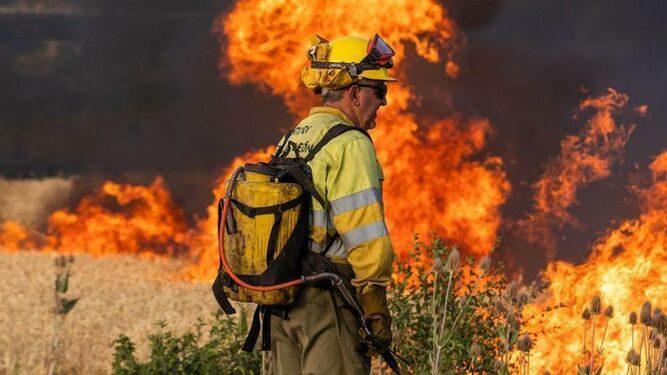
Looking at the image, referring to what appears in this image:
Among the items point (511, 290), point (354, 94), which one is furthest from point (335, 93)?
point (511, 290)

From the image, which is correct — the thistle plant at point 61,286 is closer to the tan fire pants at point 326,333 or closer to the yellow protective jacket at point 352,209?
the yellow protective jacket at point 352,209

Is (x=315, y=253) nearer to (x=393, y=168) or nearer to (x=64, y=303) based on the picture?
(x=64, y=303)

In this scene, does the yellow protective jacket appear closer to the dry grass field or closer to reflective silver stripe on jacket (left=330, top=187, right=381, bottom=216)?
reflective silver stripe on jacket (left=330, top=187, right=381, bottom=216)

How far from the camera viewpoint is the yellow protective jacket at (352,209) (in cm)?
439

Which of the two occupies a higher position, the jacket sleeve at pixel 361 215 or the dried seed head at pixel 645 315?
the jacket sleeve at pixel 361 215

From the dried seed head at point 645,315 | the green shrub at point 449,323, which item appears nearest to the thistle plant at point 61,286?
the dried seed head at point 645,315

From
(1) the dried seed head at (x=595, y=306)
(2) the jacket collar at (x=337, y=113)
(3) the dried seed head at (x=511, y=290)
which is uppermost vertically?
(2) the jacket collar at (x=337, y=113)

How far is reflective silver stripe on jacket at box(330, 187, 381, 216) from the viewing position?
4.42 m

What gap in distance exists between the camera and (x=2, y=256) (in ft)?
71.0

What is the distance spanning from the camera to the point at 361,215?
440 centimetres

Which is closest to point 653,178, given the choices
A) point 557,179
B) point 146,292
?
point 557,179

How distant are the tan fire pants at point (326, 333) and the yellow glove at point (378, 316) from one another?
12 centimetres

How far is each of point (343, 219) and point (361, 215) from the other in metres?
0.09

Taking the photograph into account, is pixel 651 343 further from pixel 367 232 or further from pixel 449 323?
pixel 449 323
